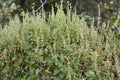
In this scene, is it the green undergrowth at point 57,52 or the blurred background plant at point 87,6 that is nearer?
the green undergrowth at point 57,52

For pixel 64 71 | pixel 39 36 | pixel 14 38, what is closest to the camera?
pixel 64 71

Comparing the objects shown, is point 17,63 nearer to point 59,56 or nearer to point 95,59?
point 59,56

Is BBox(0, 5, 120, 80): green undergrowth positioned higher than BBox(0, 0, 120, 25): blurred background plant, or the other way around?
BBox(0, 0, 120, 25): blurred background plant

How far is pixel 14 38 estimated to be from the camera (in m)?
3.49

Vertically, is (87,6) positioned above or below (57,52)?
above

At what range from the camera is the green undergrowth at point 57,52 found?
122 inches

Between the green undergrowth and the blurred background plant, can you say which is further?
the blurred background plant

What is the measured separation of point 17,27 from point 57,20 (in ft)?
1.62

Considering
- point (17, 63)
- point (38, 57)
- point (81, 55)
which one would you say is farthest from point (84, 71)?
point (17, 63)

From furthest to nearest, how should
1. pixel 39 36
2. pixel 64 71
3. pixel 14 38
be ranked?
pixel 14 38 → pixel 39 36 → pixel 64 71

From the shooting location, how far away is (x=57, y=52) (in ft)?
10.4

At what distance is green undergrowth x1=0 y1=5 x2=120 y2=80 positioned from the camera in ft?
10.2

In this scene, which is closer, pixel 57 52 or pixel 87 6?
pixel 57 52

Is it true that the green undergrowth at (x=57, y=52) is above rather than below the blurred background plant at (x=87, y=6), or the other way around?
below
